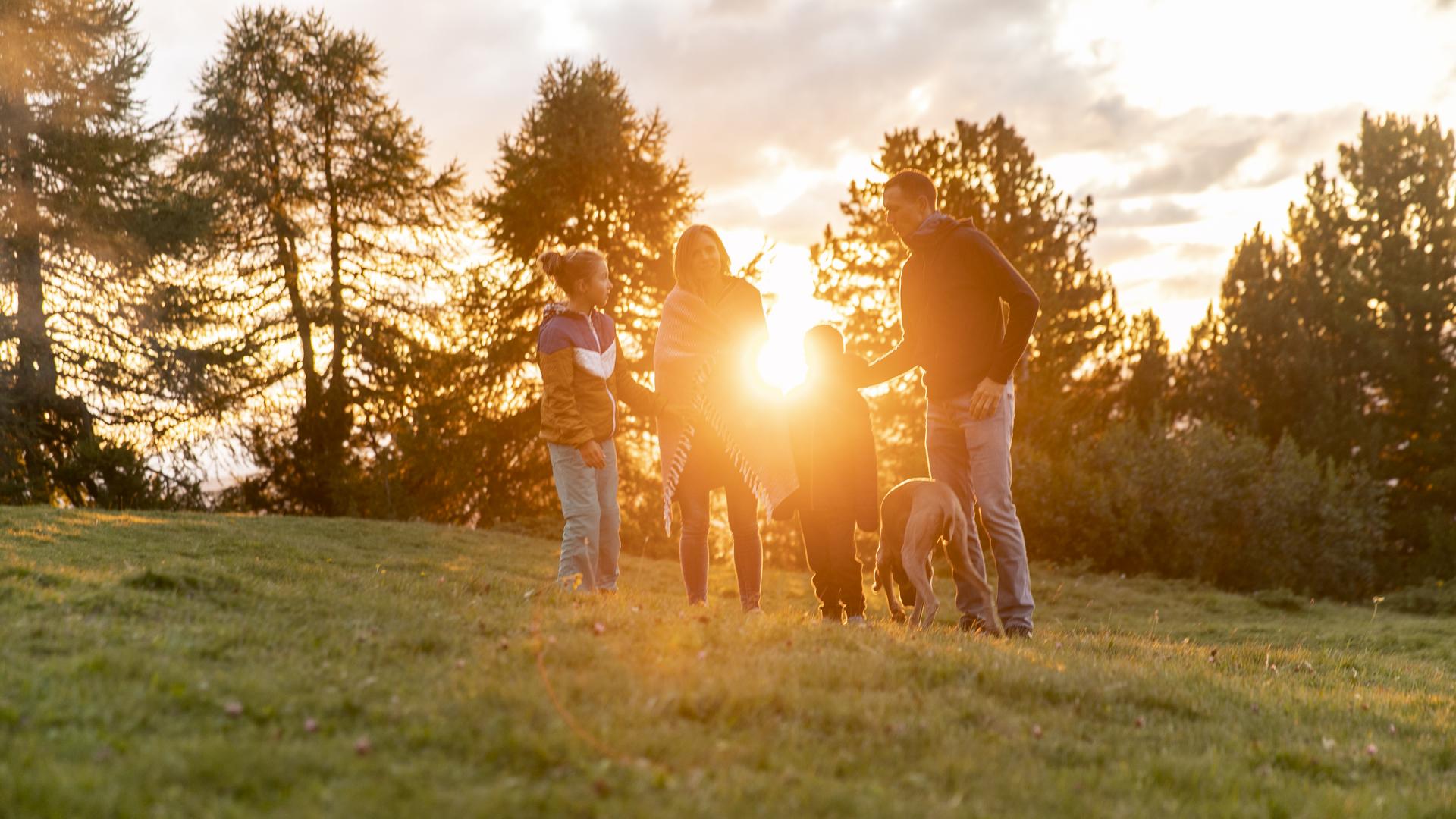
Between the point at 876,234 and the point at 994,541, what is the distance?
67.7 ft

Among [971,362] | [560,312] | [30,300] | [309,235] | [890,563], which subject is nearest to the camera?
[971,362]

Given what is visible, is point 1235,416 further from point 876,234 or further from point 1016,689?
point 1016,689

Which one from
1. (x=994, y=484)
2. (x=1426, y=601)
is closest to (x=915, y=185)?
(x=994, y=484)

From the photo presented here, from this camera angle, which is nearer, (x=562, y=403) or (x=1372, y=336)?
(x=562, y=403)

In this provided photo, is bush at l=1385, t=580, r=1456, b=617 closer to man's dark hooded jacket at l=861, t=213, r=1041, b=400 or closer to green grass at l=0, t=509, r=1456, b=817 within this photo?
green grass at l=0, t=509, r=1456, b=817

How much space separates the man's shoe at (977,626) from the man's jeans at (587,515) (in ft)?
7.53

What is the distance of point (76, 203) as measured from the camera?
22.7m

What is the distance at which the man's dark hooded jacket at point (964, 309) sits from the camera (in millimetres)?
6180

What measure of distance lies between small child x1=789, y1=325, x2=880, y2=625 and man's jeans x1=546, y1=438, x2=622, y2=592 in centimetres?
125

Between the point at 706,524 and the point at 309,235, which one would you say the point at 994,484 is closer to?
the point at 706,524

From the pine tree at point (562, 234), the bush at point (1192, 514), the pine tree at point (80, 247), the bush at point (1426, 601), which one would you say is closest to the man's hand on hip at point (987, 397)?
the bush at point (1426, 601)

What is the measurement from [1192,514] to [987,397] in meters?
16.1

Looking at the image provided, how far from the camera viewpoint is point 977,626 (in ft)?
20.9

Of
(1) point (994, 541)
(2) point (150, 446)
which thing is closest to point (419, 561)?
(1) point (994, 541)
